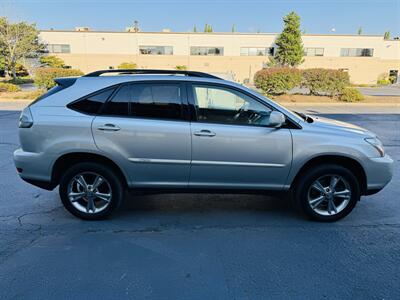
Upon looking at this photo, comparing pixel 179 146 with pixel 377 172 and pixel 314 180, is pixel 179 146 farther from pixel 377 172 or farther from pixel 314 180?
pixel 377 172

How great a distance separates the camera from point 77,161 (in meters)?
3.83

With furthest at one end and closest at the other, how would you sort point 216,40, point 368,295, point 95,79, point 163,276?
1. point 216,40
2. point 95,79
3. point 163,276
4. point 368,295

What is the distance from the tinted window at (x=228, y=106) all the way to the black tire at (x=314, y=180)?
860 mm

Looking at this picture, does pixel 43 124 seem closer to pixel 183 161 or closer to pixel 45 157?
pixel 45 157

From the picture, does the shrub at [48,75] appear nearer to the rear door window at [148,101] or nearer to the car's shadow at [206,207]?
the car's shadow at [206,207]

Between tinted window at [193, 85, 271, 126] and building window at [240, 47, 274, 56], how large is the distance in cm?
4051

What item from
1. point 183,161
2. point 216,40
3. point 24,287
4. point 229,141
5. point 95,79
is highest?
point 216,40

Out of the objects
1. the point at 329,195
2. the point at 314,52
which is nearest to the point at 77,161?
the point at 329,195

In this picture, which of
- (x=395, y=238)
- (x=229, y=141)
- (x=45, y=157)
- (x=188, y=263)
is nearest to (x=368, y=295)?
(x=395, y=238)

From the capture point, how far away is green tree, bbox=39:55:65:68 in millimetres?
36750

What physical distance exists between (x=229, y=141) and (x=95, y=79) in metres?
1.76

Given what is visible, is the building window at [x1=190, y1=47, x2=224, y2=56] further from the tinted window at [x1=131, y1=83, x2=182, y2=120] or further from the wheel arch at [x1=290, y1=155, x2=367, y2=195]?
the wheel arch at [x1=290, y1=155, x2=367, y2=195]

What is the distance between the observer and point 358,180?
3926mm

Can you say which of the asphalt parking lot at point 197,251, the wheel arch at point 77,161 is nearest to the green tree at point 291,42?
the asphalt parking lot at point 197,251
